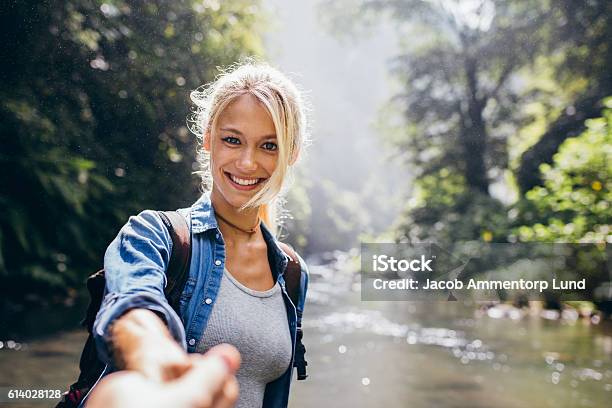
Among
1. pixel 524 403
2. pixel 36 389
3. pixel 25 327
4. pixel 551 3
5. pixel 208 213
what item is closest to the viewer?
pixel 208 213

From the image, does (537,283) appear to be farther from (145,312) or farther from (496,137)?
(145,312)

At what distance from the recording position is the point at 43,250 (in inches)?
271

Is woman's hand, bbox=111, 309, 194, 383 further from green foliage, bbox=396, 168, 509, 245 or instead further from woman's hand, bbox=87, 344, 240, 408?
green foliage, bbox=396, 168, 509, 245

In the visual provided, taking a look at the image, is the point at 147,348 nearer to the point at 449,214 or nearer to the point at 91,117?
the point at 91,117

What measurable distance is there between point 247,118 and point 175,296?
47 centimetres

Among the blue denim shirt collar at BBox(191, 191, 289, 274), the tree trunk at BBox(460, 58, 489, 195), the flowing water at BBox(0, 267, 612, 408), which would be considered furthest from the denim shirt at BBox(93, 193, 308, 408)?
the tree trunk at BBox(460, 58, 489, 195)

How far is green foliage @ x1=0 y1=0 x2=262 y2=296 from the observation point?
20.4 feet

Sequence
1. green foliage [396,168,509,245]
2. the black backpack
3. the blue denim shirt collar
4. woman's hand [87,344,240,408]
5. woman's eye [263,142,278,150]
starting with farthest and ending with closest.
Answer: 1. green foliage [396,168,509,245]
2. woman's eye [263,142,278,150]
3. the blue denim shirt collar
4. the black backpack
5. woman's hand [87,344,240,408]

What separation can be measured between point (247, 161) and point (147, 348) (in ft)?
2.36

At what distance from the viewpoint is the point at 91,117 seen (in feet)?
26.2

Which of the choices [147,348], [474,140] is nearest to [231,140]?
[147,348]

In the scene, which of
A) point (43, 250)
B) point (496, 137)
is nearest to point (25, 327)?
point (43, 250)

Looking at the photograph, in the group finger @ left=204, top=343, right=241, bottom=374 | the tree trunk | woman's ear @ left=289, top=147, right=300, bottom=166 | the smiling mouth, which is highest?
the tree trunk
